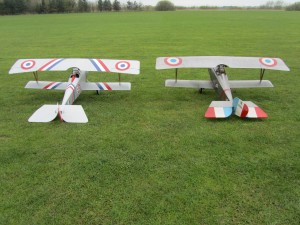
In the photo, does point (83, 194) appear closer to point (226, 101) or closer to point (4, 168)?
point (4, 168)

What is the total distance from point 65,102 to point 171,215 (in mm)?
4623

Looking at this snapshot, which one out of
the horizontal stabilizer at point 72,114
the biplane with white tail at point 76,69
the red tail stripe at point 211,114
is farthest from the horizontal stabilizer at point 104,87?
the red tail stripe at point 211,114

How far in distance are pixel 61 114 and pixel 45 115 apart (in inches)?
15.3

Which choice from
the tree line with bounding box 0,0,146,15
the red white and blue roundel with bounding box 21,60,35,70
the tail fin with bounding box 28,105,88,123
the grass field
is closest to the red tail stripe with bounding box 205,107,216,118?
the grass field

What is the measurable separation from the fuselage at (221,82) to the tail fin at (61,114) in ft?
13.2

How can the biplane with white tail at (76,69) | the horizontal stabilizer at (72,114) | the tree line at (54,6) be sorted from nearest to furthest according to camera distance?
the horizontal stabilizer at (72,114), the biplane with white tail at (76,69), the tree line at (54,6)

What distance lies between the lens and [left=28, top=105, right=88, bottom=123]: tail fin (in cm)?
708

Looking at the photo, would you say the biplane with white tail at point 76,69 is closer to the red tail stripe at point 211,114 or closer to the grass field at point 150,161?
the grass field at point 150,161

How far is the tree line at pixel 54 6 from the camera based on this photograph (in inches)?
3148

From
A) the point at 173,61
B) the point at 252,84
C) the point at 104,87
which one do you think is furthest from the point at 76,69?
the point at 252,84

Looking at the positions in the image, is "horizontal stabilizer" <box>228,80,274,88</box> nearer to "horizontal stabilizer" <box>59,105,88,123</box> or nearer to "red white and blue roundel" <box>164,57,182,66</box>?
"red white and blue roundel" <box>164,57,182,66</box>

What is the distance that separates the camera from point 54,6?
85125 mm

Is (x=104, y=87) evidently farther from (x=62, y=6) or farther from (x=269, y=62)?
(x=62, y=6)

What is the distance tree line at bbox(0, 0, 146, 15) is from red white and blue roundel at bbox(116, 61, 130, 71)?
83.9 metres
